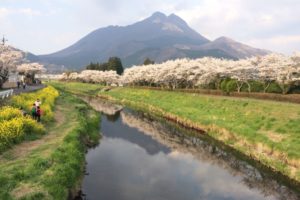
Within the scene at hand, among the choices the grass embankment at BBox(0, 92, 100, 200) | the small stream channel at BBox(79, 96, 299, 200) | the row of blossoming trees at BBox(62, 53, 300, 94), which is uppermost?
the row of blossoming trees at BBox(62, 53, 300, 94)

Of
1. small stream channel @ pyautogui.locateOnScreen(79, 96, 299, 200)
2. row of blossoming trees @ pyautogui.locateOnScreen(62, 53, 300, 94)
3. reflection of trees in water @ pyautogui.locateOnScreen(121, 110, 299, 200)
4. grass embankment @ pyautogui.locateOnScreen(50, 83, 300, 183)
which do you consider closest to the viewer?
small stream channel @ pyautogui.locateOnScreen(79, 96, 299, 200)

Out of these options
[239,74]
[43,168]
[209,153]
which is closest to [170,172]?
[209,153]

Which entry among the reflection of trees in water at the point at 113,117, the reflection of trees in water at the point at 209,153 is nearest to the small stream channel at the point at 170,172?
the reflection of trees in water at the point at 209,153

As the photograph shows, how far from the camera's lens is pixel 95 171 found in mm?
24219

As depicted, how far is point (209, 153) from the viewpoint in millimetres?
30422

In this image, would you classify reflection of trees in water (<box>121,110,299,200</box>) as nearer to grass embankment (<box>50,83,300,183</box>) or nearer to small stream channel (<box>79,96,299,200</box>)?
small stream channel (<box>79,96,299,200</box>)

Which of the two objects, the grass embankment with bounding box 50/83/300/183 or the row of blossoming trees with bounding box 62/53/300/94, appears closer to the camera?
the grass embankment with bounding box 50/83/300/183

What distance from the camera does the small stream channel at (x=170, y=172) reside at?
20.7 meters

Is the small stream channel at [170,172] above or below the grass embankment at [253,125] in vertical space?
below

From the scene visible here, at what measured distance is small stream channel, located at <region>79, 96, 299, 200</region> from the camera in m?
20.7

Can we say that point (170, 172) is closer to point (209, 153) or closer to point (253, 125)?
point (209, 153)

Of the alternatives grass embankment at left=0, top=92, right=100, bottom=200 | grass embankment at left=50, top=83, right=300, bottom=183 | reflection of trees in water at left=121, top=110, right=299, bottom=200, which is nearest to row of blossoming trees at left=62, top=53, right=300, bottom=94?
grass embankment at left=50, top=83, right=300, bottom=183

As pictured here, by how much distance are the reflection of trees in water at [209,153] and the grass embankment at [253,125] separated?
4.30 ft

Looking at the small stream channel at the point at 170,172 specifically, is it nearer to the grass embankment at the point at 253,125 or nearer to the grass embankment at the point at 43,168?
the grass embankment at the point at 253,125
